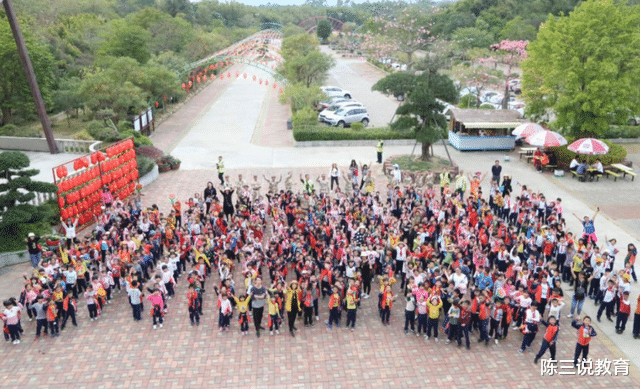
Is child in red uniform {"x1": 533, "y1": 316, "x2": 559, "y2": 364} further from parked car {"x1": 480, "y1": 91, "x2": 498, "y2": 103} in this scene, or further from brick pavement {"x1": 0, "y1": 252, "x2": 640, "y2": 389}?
parked car {"x1": 480, "y1": 91, "x2": 498, "y2": 103}

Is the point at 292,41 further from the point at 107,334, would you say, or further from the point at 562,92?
the point at 107,334

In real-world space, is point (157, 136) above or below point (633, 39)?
below

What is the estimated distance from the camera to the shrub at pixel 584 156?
2242cm

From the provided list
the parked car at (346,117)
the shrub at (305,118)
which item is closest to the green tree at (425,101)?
the shrub at (305,118)

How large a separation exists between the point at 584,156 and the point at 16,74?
2857cm

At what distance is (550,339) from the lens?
9.79 metres

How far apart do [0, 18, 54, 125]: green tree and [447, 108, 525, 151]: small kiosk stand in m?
22.3

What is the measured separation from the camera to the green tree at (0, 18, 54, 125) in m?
28.4

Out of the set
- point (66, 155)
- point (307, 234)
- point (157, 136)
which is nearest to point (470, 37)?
point (157, 136)

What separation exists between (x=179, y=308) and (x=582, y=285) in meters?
9.17

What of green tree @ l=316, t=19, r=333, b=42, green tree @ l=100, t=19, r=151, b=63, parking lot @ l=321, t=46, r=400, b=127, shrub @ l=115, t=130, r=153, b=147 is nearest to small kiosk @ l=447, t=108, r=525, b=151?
parking lot @ l=321, t=46, r=400, b=127

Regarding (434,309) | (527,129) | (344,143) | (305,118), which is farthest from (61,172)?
(527,129)

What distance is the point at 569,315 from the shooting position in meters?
11.9

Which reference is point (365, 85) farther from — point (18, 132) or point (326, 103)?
point (18, 132)
